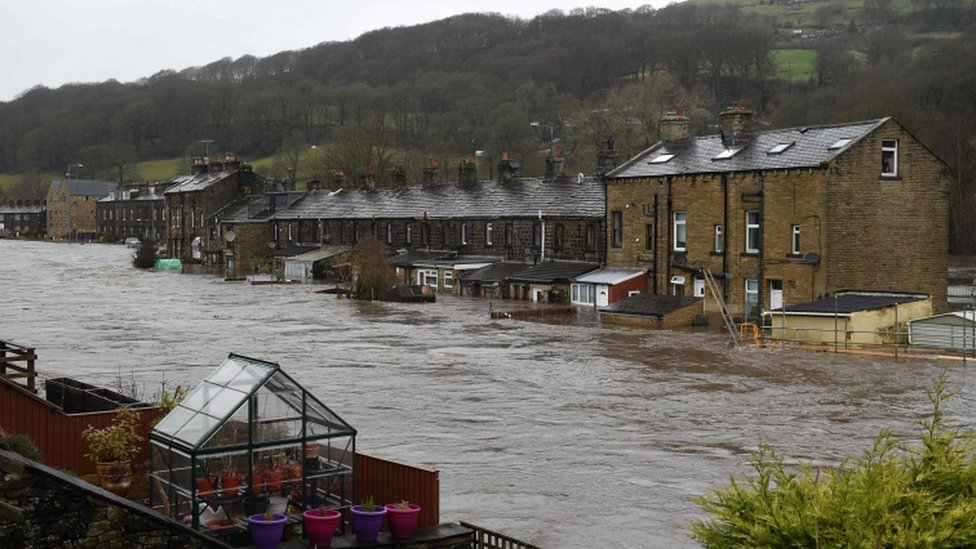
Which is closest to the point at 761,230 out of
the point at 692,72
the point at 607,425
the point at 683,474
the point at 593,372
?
the point at 593,372

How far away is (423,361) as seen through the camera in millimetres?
31594

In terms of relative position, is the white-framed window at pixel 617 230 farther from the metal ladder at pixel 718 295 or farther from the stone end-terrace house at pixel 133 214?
the stone end-terrace house at pixel 133 214

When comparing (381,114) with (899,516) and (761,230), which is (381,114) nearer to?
(761,230)

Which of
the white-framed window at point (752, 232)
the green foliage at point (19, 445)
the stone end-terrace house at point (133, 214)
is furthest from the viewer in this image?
the stone end-terrace house at point (133, 214)

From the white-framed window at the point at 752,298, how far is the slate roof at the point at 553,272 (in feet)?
32.4

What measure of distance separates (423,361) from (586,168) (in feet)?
184

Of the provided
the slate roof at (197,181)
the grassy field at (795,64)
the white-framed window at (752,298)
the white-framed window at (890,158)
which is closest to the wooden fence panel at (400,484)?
the white-framed window at (752,298)

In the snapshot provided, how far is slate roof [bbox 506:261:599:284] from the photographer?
50.0 metres

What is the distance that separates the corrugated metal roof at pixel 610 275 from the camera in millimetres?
46787

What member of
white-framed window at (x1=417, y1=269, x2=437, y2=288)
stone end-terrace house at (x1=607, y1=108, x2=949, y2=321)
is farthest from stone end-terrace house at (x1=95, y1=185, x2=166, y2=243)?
stone end-terrace house at (x1=607, y1=108, x2=949, y2=321)

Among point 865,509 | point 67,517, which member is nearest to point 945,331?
point 865,509

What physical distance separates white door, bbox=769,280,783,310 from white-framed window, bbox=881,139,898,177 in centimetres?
537

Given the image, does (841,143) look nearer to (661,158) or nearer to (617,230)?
(661,158)

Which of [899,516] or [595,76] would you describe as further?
[595,76]
